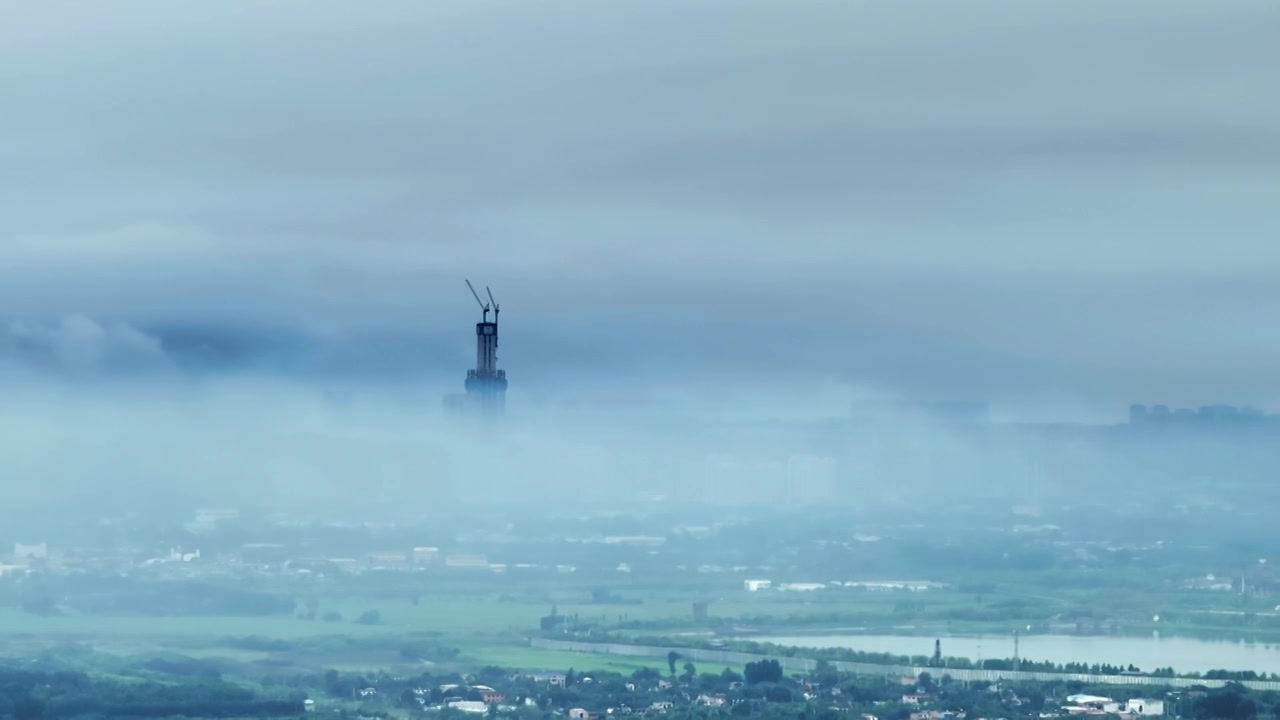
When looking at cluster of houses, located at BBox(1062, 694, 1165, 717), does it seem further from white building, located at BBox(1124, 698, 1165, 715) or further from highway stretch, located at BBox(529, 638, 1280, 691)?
highway stretch, located at BBox(529, 638, 1280, 691)

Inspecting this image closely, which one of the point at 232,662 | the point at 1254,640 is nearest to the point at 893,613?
the point at 1254,640

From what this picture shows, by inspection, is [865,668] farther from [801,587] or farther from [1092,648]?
[801,587]

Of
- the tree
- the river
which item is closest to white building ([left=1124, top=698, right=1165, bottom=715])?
the river

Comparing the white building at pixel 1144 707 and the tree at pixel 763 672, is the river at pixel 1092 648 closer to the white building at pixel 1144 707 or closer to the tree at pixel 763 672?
the tree at pixel 763 672

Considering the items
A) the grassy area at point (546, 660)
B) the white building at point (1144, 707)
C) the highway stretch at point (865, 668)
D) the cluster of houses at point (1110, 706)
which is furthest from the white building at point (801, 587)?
the white building at point (1144, 707)

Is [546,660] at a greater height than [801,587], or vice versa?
[801,587]

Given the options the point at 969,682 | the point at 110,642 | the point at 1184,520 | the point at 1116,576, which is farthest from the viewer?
the point at 1184,520

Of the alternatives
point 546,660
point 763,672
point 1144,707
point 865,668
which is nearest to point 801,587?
point 865,668

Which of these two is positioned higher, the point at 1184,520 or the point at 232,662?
the point at 1184,520

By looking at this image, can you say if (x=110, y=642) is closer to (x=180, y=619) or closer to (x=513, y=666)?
(x=180, y=619)
